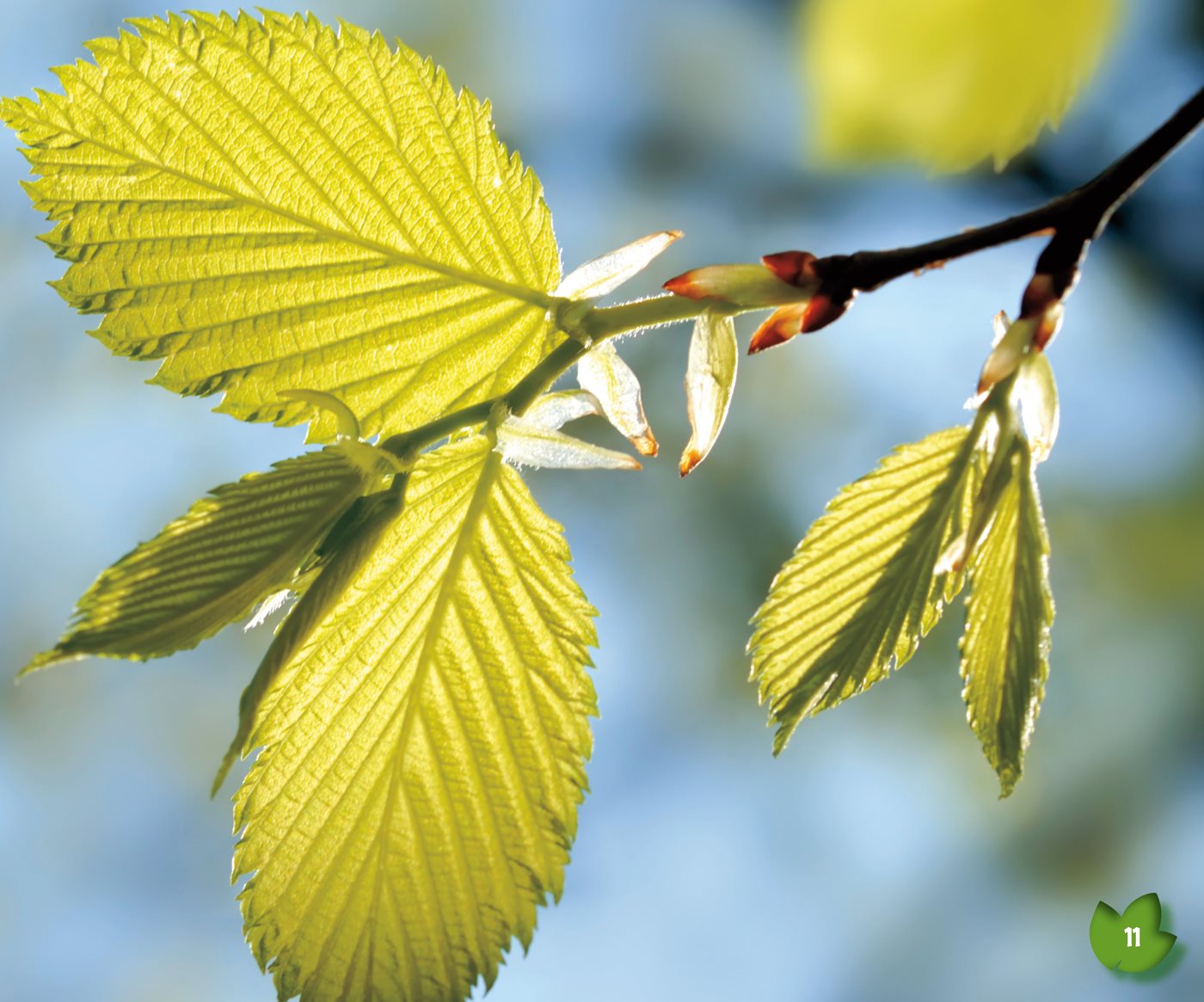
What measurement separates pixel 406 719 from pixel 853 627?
0.29m

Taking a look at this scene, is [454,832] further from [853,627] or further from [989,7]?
[989,7]

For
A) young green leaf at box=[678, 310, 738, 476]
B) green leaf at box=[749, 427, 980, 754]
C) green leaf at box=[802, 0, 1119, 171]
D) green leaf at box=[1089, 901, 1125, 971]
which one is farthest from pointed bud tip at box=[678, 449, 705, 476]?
green leaf at box=[1089, 901, 1125, 971]

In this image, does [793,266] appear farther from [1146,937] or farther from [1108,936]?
[1146,937]

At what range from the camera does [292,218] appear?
0.70 meters

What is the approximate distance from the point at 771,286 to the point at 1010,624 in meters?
0.27

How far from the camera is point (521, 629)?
0.72 metres

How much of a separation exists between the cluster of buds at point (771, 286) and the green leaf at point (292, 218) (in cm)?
12

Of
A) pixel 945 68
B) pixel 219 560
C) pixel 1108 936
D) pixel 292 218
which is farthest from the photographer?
pixel 1108 936

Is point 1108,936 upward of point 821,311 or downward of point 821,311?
downward

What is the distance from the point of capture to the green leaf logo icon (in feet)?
4.88

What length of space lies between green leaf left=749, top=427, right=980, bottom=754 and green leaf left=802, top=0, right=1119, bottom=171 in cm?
31

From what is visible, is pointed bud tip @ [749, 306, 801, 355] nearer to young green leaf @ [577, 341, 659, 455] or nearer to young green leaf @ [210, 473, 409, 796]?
young green leaf @ [577, 341, 659, 455]

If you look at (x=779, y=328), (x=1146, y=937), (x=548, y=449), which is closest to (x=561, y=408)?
(x=548, y=449)

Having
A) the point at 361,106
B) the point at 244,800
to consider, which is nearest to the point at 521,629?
the point at 244,800
